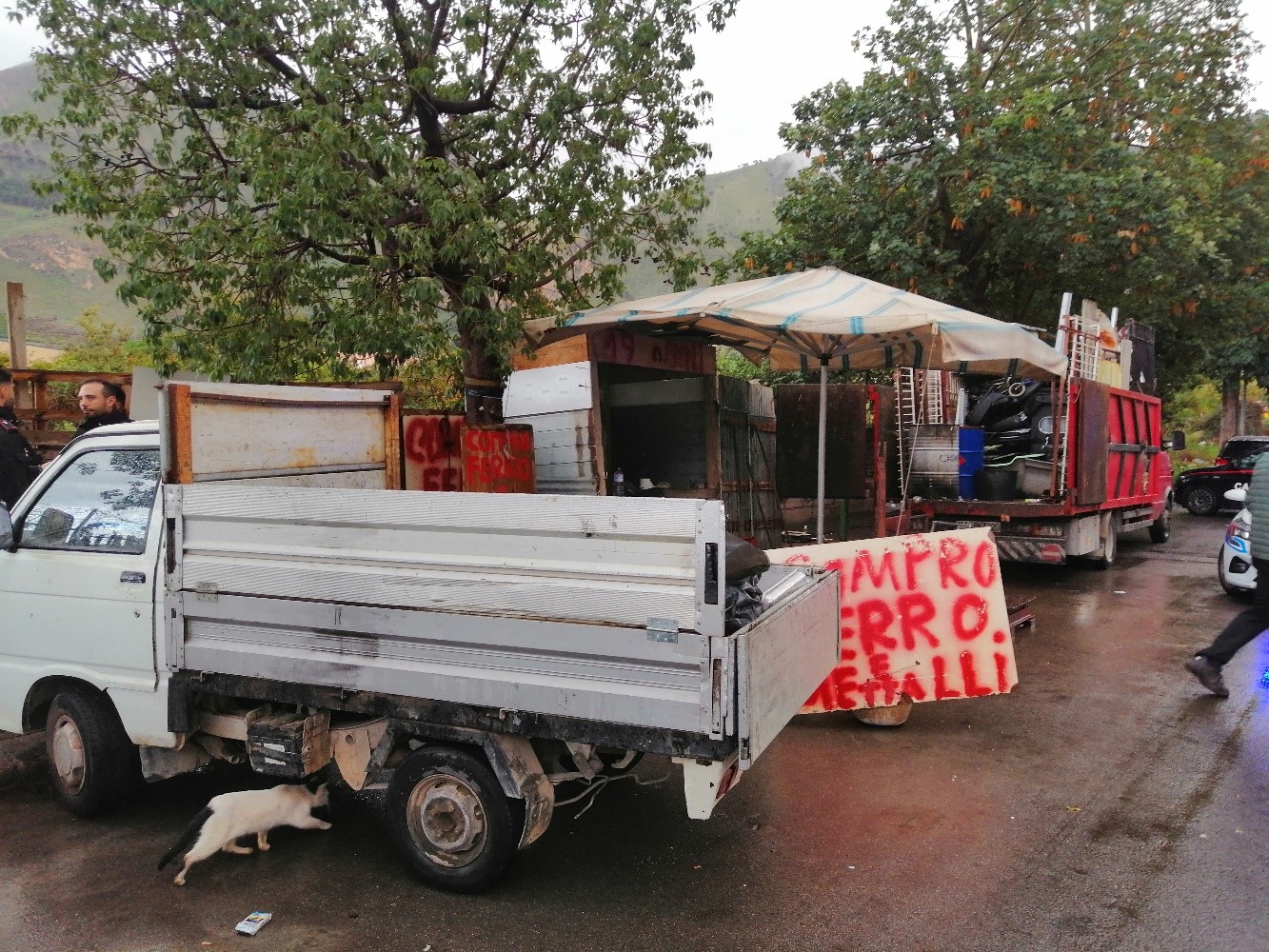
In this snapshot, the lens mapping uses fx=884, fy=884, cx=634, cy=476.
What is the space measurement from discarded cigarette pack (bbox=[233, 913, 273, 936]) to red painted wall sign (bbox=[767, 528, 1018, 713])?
9.78ft

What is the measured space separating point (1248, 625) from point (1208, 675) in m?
0.42

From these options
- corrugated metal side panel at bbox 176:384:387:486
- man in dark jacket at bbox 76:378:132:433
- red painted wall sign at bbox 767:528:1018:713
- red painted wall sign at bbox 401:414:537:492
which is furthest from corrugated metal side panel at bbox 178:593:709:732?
red painted wall sign at bbox 401:414:537:492

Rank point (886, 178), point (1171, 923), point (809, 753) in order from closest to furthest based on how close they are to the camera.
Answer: point (1171, 923) < point (809, 753) < point (886, 178)

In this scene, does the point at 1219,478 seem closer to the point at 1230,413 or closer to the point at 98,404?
the point at 1230,413

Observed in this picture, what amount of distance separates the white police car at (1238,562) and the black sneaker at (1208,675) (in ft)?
11.1

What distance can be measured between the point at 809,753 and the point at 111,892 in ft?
10.9

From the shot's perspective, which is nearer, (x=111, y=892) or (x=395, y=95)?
(x=111, y=892)

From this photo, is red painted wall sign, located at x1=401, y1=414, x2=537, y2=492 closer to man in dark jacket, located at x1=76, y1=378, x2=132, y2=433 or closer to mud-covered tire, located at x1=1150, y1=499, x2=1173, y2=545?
man in dark jacket, located at x1=76, y1=378, x2=132, y2=433

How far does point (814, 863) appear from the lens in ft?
12.0

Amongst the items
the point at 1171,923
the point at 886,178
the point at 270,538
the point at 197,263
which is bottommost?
the point at 1171,923

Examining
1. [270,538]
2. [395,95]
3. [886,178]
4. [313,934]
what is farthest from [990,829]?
[886,178]

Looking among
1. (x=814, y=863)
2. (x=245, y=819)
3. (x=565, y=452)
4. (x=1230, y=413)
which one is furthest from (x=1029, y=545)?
(x=1230, y=413)

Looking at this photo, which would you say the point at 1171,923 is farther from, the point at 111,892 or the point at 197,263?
the point at 197,263

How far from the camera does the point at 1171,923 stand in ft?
10.3
